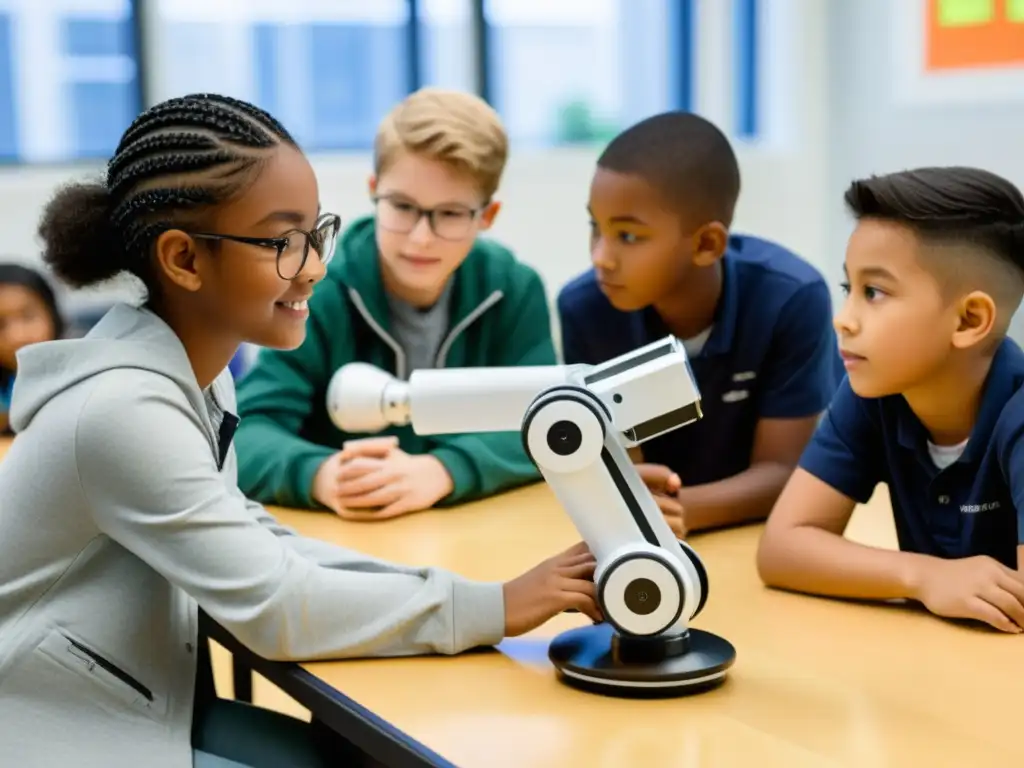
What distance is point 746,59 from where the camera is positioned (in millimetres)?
5840

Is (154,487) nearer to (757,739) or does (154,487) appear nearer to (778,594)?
(757,739)

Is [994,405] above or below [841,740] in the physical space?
above

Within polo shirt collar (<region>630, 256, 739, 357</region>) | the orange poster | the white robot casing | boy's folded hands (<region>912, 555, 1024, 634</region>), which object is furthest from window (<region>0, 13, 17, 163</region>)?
boy's folded hands (<region>912, 555, 1024, 634</region>)

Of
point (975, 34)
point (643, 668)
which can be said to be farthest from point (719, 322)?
point (975, 34)

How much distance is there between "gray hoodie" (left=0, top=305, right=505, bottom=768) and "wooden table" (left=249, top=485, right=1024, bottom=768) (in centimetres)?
6

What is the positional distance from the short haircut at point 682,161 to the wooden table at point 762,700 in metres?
0.67

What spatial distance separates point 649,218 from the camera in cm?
200

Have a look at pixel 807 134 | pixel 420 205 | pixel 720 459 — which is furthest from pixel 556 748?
pixel 807 134

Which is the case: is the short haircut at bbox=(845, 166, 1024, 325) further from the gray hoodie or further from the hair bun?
the hair bun

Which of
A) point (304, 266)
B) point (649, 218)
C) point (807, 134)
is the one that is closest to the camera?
point (304, 266)

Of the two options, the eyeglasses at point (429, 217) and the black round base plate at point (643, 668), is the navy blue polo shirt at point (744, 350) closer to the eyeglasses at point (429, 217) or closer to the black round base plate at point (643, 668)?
the eyeglasses at point (429, 217)

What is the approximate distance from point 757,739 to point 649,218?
102 centimetres

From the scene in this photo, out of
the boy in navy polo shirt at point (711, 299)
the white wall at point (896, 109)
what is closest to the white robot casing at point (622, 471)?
the boy in navy polo shirt at point (711, 299)

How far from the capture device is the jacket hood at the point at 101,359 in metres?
1.37
